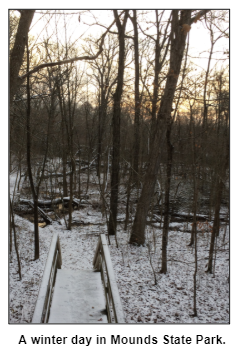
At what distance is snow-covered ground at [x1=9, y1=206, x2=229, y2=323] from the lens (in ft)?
16.9

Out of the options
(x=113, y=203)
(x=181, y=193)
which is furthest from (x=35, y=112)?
(x=181, y=193)

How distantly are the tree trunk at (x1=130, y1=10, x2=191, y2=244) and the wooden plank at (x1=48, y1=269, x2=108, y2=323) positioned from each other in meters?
3.26

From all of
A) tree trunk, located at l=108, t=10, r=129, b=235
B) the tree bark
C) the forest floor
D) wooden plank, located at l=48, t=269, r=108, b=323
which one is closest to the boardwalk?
wooden plank, located at l=48, t=269, r=108, b=323

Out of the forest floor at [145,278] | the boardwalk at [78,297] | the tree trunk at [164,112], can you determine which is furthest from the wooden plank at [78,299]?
the tree trunk at [164,112]

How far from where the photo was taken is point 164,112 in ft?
22.0

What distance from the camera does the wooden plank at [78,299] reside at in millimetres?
3659

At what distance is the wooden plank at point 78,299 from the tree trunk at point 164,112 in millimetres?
3265

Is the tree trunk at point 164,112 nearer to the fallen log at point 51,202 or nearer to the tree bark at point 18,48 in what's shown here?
Answer: the tree bark at point 18,48

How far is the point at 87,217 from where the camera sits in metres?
13.2

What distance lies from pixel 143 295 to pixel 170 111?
174 inches

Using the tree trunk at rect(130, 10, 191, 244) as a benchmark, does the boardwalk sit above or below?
below

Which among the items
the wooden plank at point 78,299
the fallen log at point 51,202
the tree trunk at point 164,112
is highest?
the tree trunk at point 164,112

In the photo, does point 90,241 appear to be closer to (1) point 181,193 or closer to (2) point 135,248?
(2) point 135,248

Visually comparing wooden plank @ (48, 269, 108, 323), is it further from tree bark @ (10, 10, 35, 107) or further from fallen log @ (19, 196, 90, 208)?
fallen log @ (19, 196, 90, 208)
